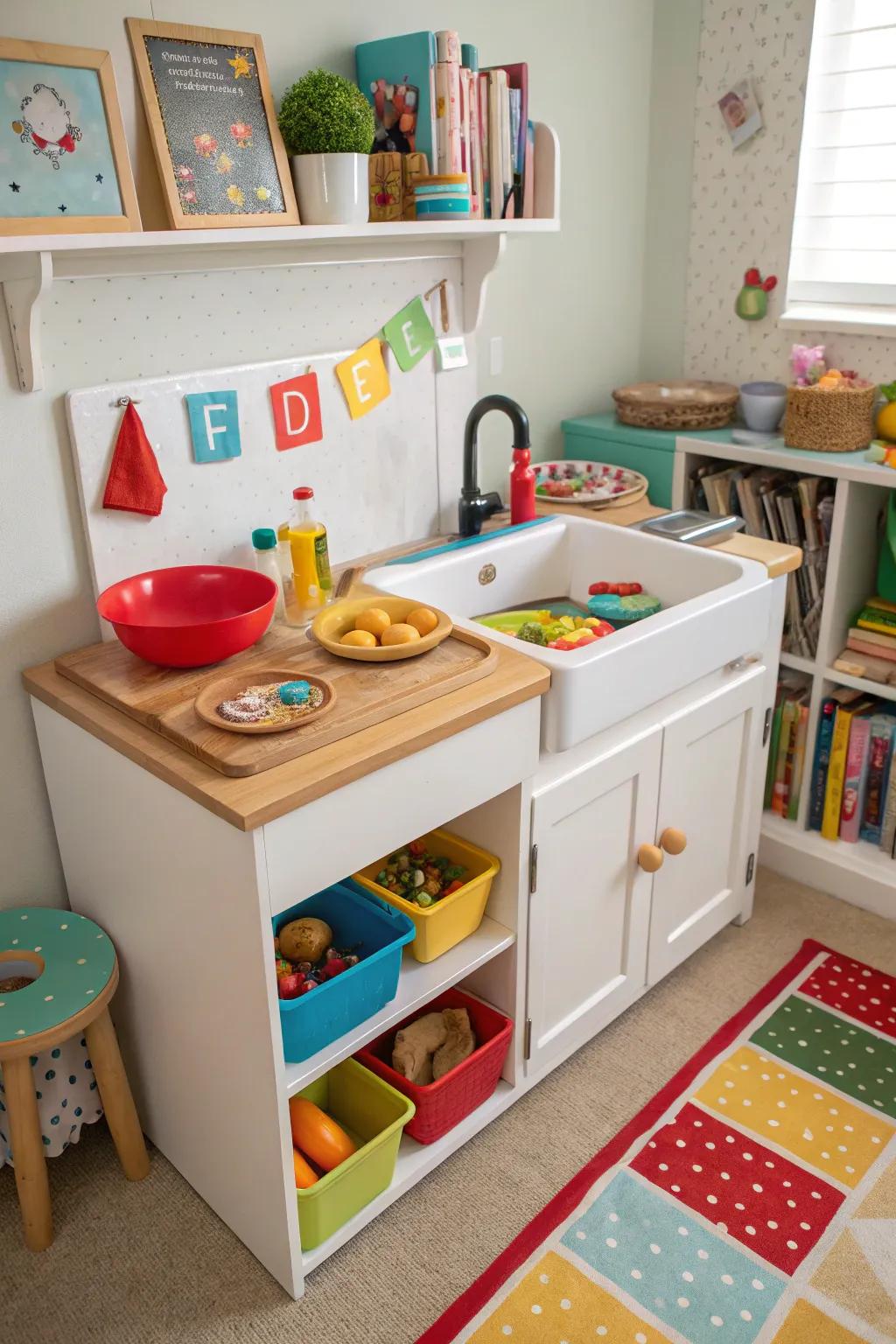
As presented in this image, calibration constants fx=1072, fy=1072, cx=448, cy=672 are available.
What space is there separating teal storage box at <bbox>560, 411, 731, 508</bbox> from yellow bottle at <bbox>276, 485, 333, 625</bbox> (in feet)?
3.29

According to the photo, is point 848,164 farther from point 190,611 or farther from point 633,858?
point 190,611

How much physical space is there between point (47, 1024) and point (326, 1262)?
569 millimetres

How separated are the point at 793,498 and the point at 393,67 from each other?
1217 millimetres

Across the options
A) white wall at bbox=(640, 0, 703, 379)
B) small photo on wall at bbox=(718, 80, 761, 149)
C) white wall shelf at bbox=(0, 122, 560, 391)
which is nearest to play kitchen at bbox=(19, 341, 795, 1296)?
white wall shelf at bbox=(0, 122, 560, 391)

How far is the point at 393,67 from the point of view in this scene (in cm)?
177

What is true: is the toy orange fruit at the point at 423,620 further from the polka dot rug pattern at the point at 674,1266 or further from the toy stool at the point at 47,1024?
the polka dot rug pattern at the point at 674,1266

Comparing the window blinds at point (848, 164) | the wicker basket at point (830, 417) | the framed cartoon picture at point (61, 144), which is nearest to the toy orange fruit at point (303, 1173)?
the framed cartoon picture at point (61, 144)

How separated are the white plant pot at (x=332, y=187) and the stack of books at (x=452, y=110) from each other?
0.55 ft

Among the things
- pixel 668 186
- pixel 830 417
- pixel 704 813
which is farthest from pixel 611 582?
pixel 668 186

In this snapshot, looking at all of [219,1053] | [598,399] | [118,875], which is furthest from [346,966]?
[598,399]

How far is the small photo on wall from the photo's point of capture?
2.41 meters

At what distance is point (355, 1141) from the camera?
68.1 inches

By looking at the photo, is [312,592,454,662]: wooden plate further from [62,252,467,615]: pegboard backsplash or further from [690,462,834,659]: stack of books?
[690,462,834,659]: stack of books

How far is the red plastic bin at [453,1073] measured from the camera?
1.69m
